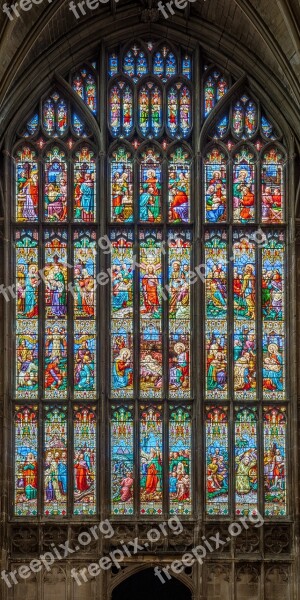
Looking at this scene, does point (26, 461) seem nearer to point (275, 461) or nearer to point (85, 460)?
point (85, 460)

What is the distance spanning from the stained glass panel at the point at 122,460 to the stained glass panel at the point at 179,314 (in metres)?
0.95

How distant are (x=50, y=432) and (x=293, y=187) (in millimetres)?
6101

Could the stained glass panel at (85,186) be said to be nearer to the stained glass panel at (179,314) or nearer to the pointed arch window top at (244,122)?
the stained glass panel at (179,314)

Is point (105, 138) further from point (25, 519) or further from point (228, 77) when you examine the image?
point (25, 519)

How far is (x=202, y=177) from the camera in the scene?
2614 centimetres

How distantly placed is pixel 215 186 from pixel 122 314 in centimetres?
287

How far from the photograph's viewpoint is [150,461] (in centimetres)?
2534

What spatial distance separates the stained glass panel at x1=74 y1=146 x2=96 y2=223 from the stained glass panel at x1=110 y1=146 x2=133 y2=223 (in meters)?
0.34

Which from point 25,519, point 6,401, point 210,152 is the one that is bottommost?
point 25,519

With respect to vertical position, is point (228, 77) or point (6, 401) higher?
point (228, 77)

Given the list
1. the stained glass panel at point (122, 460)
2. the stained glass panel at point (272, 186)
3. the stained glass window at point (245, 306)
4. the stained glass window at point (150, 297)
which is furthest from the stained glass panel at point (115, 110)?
the stained glass panel at point (122, 460)

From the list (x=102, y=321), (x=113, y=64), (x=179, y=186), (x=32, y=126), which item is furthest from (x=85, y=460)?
(x=113, y=64)

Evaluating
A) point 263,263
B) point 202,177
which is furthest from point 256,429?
point 202,177

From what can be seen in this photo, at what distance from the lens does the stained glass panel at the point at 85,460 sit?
82.6 ft
